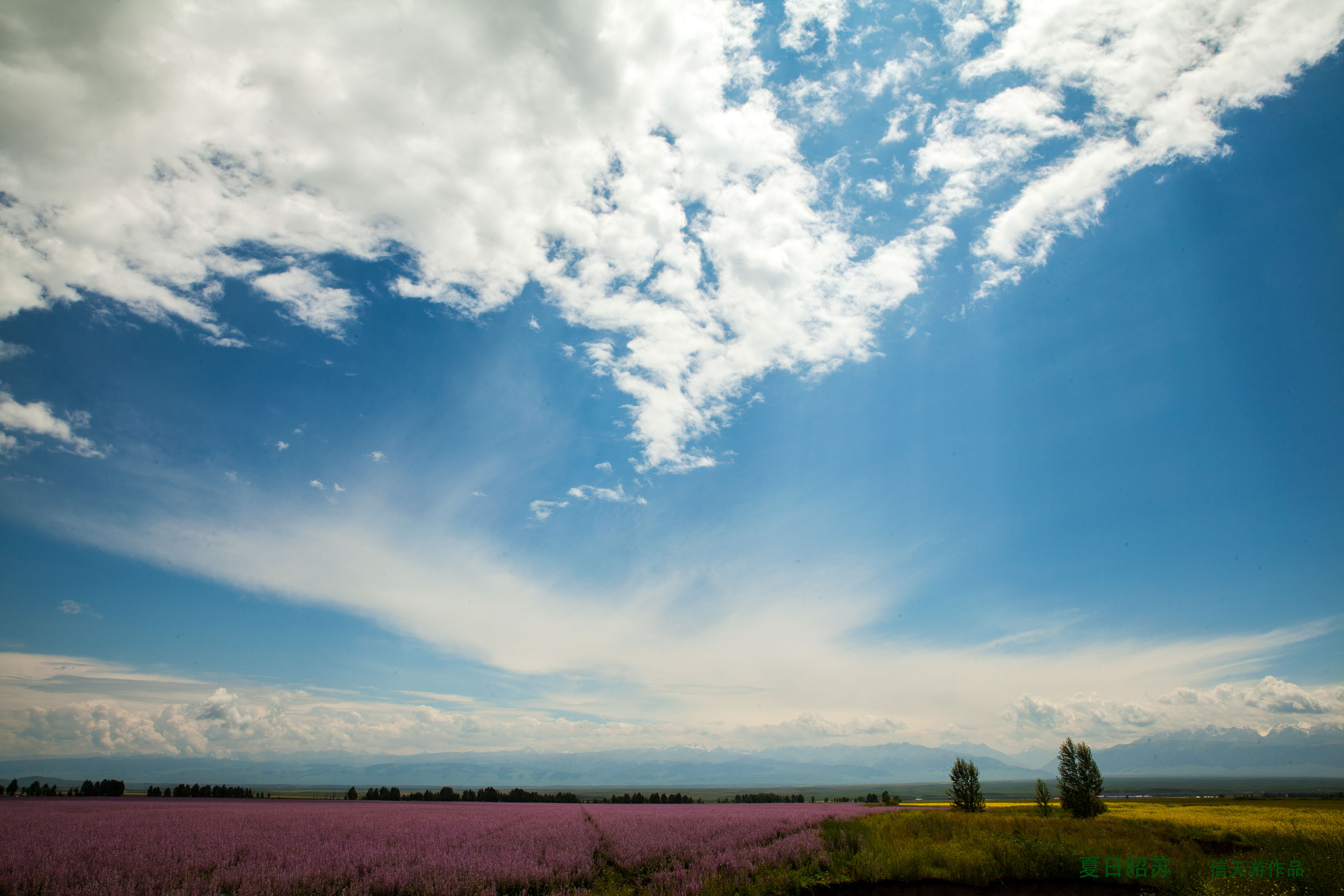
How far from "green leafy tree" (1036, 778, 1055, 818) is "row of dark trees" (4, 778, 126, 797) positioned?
5703 centimetres

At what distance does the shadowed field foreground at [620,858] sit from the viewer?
942 cm

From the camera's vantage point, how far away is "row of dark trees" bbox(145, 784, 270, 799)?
124 feet

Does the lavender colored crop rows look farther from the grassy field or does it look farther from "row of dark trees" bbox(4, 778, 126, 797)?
"row of dark trees" bbox(4, 778, 126, 797)

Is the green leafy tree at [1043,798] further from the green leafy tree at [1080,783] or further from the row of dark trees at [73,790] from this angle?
the row of dark trees at [73,790]

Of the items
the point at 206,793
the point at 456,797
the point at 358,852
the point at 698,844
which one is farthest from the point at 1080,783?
the point at 206,793

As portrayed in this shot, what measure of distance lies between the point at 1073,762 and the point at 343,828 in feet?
116

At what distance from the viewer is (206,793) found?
134ft

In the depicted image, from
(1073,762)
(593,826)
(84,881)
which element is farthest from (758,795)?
(84,881)

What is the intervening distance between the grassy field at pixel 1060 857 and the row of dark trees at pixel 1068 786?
7.95 metres

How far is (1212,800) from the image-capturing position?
41.6m

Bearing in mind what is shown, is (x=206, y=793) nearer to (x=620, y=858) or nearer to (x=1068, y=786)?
(x=620, y=858)

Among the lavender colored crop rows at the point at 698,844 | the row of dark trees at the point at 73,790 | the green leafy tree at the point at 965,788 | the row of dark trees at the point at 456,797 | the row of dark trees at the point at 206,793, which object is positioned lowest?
the row of dark trees at the point at 456,797

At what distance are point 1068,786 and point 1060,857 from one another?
73.8 feet

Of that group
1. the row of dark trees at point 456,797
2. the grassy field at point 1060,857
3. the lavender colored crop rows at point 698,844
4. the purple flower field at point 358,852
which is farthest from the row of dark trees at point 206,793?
the grassy field at point 1060,857
